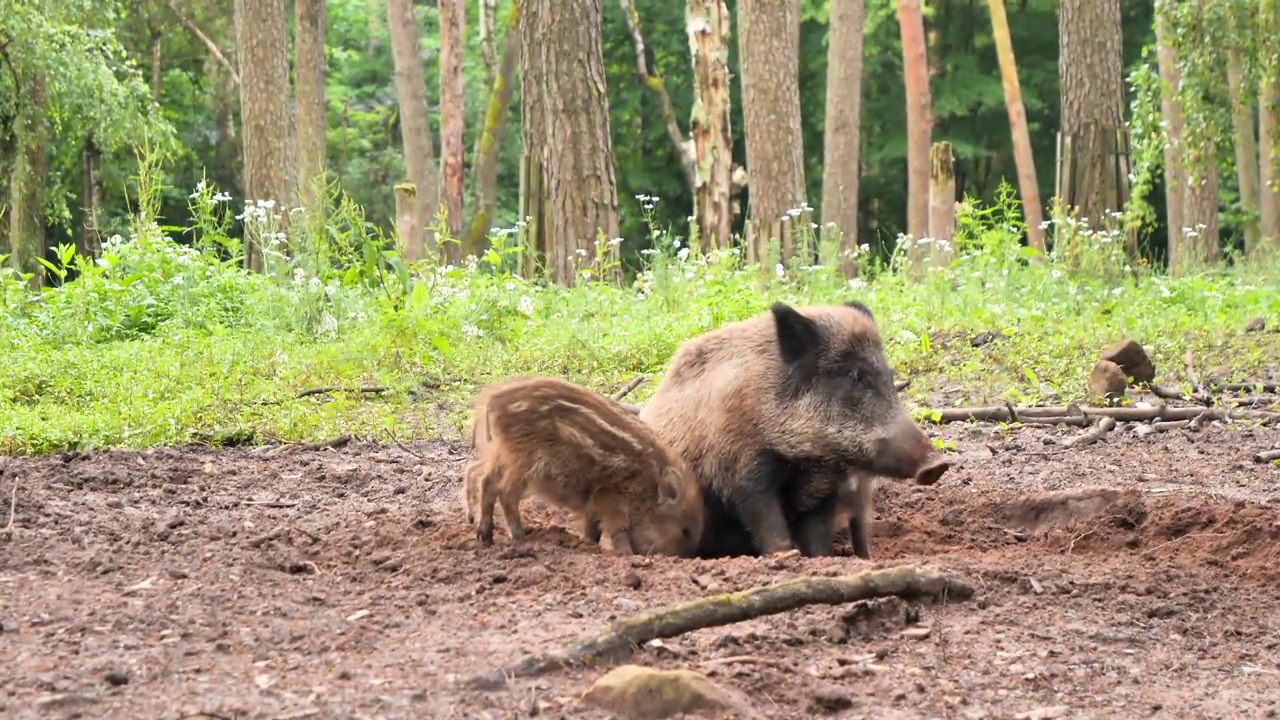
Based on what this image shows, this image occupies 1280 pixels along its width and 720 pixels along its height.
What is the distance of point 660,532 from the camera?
18.3 feet

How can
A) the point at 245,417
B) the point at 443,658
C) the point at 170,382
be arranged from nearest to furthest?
the point at 443,658 < the point at 245,417 < the point at 170,382

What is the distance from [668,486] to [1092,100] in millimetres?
13970

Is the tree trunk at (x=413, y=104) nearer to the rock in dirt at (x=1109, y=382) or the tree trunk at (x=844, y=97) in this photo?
the tree trunk at (x=844, y=97)

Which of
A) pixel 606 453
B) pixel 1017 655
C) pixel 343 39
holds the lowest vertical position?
pixel 1017 655

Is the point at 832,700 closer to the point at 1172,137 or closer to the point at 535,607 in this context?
the point at 535,607

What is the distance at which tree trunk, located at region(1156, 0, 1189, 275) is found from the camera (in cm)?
1858

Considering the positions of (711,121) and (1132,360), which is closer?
(1132,360)

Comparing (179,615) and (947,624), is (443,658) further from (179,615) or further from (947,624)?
(947,624)

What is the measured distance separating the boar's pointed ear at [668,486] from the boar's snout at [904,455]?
0.81 metres

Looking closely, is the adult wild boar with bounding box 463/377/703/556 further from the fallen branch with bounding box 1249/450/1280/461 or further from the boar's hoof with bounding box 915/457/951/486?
the fallen branch with bounding box 1249/450/1280/461

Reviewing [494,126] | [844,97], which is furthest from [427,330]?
[494,126]

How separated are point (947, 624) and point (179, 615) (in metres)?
2.18

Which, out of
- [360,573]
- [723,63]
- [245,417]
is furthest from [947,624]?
[723,63]

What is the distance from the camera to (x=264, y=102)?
61.5 ft
